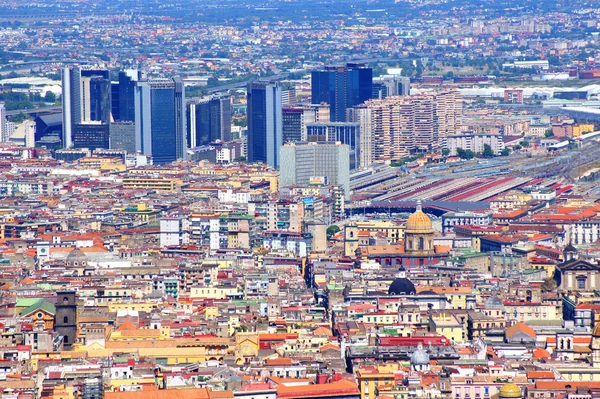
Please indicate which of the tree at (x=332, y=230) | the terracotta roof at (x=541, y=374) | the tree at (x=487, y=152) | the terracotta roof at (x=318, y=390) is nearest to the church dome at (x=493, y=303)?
the terracotta roof at (x=541, y=374)

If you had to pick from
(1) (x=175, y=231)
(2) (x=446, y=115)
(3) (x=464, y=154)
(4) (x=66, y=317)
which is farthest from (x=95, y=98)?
(4) (x=66, y=317)

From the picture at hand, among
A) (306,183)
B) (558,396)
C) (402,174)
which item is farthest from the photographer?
(402,174)

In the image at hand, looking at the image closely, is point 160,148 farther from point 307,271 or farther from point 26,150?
point 307,271

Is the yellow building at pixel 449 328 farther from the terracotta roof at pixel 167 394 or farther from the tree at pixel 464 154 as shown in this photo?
the tree at pixel 464 154

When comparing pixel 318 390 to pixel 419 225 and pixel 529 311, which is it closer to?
pixel 529 311

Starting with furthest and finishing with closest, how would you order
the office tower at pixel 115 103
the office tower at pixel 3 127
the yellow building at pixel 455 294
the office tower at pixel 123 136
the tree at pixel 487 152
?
the office tower at pixel 3 127 < the office tower at pixel 115 103 < the tree at pixel 487 152 < the office tower at pixel 123 136 < the yellow building at pixel 455 294

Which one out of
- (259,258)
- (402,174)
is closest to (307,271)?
(259,258)
